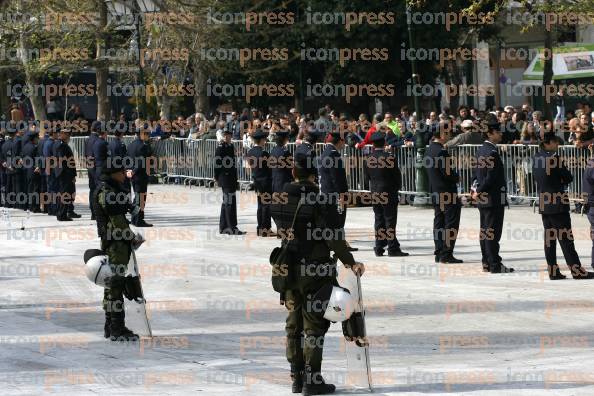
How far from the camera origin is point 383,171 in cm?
1927

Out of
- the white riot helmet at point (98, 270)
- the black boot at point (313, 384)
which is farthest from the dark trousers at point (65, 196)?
the black boot at point (313, 384)

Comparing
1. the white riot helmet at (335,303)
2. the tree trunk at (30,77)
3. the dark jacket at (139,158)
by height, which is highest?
the tree trunk at (30,77)

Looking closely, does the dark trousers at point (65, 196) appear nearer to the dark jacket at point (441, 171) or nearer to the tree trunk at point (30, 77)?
the dark jacket at point (441, 171)

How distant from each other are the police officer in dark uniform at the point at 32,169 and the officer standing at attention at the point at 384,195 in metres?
10.8

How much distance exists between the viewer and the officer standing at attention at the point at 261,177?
869 inches

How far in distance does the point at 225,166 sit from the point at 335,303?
13.1 m

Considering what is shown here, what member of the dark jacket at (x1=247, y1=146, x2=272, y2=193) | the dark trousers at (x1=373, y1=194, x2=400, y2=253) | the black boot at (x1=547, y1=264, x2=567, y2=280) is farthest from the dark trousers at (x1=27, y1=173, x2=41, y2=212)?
the black boot at (x1=547, y1=264, x2=567, y2=280)

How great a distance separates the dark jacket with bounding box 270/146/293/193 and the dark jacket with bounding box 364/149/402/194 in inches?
95.2

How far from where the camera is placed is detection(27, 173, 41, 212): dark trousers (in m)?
28.6

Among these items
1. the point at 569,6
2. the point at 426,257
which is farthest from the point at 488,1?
the point at 426,257

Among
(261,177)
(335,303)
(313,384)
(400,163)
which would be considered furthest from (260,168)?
(335,303)

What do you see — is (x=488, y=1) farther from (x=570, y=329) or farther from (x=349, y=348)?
(x=349, y=348)

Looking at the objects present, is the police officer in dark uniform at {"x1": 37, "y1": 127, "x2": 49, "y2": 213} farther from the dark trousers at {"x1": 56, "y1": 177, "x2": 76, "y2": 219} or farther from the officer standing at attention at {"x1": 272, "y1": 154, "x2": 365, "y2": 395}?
the officer standing at attention at {"x1": 272, "y1": 154, "x2": 365, "y2": 395}

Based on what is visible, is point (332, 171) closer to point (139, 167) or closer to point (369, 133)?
point (139, 167)
